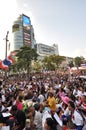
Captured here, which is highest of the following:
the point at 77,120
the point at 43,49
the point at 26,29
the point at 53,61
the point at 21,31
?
the point at 26,29

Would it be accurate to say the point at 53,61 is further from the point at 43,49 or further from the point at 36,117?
the point at 43,49

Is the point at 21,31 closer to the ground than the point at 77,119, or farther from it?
farther from it

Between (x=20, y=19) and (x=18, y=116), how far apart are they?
14661cm

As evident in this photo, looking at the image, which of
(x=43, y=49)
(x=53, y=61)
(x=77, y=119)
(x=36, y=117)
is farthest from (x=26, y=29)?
(x=77, y=119)

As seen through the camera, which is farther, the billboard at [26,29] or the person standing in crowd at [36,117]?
the billboard at [26,29]

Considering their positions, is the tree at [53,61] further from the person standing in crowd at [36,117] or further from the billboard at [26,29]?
the person standing in crowd at [36,117]

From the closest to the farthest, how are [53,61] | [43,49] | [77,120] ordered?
1. [77,120]
2. [53,61]
3. [43,49]

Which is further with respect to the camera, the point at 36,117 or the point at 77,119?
the point at 36,117

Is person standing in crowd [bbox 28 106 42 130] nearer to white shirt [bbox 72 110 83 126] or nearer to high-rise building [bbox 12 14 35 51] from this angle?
→ white shirt [bbox 72 110 83 126]

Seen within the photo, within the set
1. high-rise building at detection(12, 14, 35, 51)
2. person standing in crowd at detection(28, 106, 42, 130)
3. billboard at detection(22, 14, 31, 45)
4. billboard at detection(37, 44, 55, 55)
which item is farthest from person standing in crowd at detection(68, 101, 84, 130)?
billboard at detection(37, 44, 55, 55)

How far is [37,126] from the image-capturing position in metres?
5.70

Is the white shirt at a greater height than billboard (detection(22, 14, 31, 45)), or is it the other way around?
billboard (detection(22, 14, 31, 45))

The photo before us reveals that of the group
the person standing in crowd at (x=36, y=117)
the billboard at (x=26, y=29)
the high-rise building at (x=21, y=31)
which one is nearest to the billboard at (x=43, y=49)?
the billboard at (x=26, y=29)

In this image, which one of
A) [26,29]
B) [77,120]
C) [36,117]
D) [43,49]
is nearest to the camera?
[77,120]
